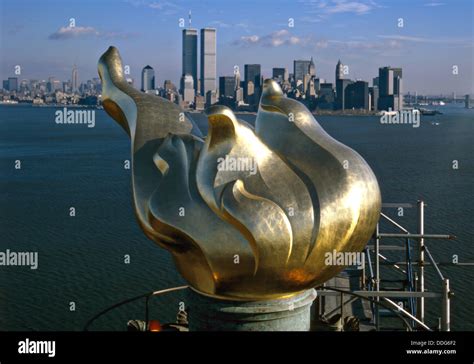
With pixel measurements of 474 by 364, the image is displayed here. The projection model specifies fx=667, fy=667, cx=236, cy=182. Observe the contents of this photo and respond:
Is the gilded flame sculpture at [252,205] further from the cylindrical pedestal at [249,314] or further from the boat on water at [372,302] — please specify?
the boat on water at [372,302]

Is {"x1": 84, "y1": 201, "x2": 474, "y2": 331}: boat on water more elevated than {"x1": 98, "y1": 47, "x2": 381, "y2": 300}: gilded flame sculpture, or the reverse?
{"x1": 98, "y1": 47, "x2": 381, "y2": 300}: gilded flame sculpture

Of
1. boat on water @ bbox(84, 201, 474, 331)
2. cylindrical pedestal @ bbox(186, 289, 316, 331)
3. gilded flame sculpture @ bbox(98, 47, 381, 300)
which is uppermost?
gilded flame sculpture @ bbox(98, 47, 381, 300)

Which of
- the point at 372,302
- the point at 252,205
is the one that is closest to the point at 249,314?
the point at 252,205

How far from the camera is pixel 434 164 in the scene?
2101 inches

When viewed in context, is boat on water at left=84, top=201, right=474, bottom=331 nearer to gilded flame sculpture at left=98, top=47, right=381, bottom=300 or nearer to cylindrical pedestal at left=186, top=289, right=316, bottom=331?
cylindrical pedestal at left=186, top=289, right=316, bottom=331

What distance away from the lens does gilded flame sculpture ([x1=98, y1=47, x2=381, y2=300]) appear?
8.70 m

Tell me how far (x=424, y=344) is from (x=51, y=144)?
63954 millimetres

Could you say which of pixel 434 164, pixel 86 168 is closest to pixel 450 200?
pixel 434 164

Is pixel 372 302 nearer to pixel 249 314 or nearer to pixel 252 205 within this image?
pixel 249 314

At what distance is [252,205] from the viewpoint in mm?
8633

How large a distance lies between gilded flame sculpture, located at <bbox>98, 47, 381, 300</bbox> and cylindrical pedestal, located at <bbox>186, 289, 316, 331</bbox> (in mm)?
130

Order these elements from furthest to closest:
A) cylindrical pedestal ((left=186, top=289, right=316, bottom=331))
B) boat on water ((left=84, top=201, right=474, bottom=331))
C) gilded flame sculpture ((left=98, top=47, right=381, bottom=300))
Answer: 1. boat on water ((left=84, top=201, right=474, bottom=331))
2. cylindrical pedestal ((left=186, top=289, right=316, bottom=331))
3. gilded flame sculpture ((left=98, top=47, right=381, bottom=300))

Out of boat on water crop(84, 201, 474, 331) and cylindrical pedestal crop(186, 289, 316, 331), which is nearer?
cylindrical pedestal crop(186, 289, 316, 331)

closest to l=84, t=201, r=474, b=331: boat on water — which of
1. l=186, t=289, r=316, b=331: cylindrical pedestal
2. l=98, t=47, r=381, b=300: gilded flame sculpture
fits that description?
l=186, t=289, r=316, b=331: cylindrical pedestal
